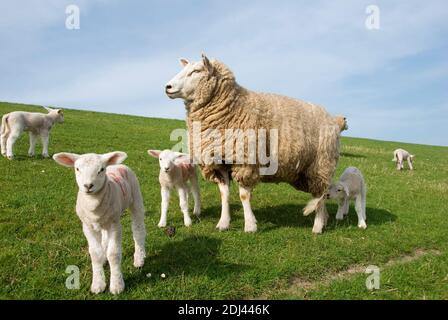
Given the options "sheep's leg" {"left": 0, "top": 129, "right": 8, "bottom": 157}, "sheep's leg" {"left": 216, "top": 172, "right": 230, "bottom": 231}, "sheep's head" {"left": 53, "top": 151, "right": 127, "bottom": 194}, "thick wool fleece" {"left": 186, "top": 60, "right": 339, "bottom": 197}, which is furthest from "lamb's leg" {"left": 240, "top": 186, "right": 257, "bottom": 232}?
"sheep's leg" {"left": 0, "top": 129, "right": 8, "bottom": 157}

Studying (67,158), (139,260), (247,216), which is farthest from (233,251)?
(67,158)

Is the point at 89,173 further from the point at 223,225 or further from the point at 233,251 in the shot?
the point at 223,225

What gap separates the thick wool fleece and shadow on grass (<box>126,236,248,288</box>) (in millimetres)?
1593

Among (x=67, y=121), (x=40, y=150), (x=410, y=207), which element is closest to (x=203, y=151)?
(x=410, y=207)

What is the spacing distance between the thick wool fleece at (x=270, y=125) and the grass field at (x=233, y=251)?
1.10 m

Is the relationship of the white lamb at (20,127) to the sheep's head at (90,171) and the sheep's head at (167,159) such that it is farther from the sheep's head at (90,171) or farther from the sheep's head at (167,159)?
the sheep's head at (90,171)

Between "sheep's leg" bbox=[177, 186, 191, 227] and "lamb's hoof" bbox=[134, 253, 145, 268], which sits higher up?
"sheep's leg" bbox=[177, 186, 191, 227]

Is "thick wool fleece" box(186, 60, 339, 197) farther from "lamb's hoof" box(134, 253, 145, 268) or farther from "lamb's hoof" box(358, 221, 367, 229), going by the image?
"lamb's hoof" box(134, 253, 145, 268)

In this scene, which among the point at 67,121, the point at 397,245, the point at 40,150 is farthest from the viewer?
the point at 67,121

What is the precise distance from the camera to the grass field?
16.9 feet

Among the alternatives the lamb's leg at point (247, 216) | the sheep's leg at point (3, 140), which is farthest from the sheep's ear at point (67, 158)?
the sheep's leg at point (3, 140)

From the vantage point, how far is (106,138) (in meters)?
19.9
